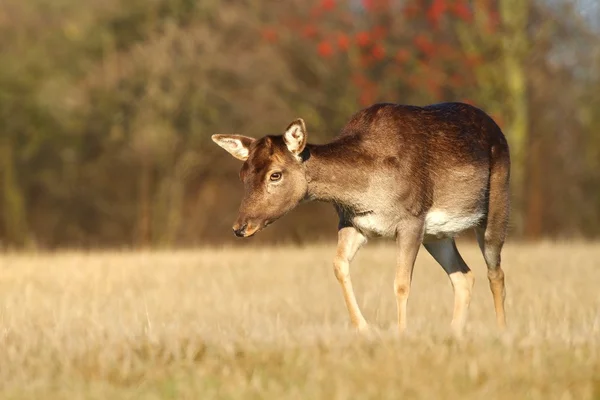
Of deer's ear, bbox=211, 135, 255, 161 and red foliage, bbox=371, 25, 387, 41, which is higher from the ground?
red foliage, bbox=371, 25, 387, 41

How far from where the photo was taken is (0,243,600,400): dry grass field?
6031 mm

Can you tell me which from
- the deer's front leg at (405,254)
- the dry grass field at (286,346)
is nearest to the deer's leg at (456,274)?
the dry grass field at (286,346)

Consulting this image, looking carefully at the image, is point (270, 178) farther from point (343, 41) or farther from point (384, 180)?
point (343, 41)

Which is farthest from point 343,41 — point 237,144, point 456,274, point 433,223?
point 237,144

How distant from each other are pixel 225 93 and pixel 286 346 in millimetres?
17445

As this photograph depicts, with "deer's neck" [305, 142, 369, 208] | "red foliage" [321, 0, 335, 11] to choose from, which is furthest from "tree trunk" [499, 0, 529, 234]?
"deer's neck" [305, 142, 369, 208]

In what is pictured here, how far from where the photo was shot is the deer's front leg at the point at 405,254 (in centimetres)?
855

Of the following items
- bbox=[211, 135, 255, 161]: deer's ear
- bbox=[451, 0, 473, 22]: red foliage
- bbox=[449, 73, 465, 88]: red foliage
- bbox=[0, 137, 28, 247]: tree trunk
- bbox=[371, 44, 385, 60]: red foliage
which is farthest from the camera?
bbox=[0, 137, 28, 247]: tree trunk

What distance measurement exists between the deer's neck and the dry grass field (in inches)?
39.3

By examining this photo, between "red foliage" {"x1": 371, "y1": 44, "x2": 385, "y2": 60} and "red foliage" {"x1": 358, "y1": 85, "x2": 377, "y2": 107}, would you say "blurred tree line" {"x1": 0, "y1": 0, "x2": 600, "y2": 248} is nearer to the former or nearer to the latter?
"red foliage" {"x1": 371, "y1": 44, "x2": 385, "y2": 60}

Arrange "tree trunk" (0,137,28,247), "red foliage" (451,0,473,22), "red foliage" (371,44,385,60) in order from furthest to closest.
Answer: "tree trunk" (0,137,28,247)
"red foliage" (371,44,385,60)
"red foliage" (451,0,473,22)

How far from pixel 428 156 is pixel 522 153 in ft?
42.2

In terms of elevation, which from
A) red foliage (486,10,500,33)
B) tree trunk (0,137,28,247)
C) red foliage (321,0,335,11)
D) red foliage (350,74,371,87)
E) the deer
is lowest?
tree trunk (0,137,28,247)

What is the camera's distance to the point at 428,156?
8.95 metres
